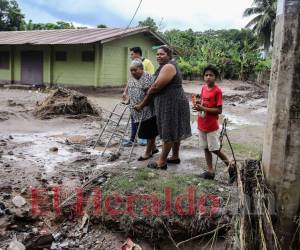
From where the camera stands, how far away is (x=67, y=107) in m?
11.1

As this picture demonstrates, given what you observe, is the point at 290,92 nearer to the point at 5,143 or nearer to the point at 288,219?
the point at 288,219

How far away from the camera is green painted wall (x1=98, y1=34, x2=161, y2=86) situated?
810 inches

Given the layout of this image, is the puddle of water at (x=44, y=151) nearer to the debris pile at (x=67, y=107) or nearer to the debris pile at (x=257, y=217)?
the debris pile at (x=67, y=107)

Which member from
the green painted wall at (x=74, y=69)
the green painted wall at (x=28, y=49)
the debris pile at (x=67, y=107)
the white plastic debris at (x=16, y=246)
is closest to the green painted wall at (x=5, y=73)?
the green painted wall at (x=28, y=49)

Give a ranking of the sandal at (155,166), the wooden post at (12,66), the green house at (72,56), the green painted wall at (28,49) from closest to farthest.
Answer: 1. the sandal at (155,166)
2. the green house at (72,56)
3. the green painted wall at (28,49)
4. the wooden post at (12,66)

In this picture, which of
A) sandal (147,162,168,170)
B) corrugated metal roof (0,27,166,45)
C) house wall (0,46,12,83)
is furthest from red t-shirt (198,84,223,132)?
house wall (0,46,12,83)

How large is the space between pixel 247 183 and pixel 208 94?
2127 millimetres

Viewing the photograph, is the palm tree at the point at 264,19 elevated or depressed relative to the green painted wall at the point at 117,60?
elevated

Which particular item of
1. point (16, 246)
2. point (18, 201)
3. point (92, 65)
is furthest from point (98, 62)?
point (16, 246)

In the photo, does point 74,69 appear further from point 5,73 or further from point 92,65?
point 5,73

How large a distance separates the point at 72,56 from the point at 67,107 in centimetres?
1102

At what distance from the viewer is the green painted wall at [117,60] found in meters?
20.6

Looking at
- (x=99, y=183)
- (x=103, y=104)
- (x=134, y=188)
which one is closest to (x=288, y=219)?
(x=134, y=188)

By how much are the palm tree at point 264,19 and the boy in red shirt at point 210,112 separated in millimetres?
37390
